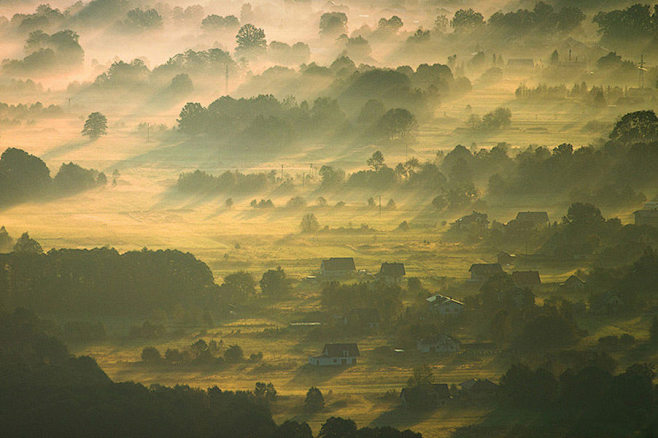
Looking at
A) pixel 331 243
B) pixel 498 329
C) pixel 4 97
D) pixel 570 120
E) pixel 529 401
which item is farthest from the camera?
pixel 4 97

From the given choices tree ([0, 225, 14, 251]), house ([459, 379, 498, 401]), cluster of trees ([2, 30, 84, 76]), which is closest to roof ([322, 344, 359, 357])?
house ([459, 379, 498, 401])

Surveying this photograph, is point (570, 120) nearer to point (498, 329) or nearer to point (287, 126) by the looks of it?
point (287, 126)

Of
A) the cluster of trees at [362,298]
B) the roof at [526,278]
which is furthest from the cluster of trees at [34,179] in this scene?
the roof at [526,278]

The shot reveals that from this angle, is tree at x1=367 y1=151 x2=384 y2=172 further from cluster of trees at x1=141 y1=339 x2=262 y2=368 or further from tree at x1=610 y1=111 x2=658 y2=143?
cluster of trees at x1=141 y1=339 x2=262 y2=368

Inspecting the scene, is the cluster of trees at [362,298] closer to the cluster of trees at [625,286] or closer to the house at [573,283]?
the house at [573,283]

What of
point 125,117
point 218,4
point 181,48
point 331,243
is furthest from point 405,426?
point 218,4

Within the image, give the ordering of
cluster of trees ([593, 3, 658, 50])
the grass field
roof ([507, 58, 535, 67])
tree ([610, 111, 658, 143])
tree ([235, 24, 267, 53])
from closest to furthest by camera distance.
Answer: the grass field < tree ([610, 111, 658, 143]) < roof ([507, 58, 535, 67]) < cluster of trees ([593, 3, 658, 50]) < tree ([235, 24, 267, 53])
